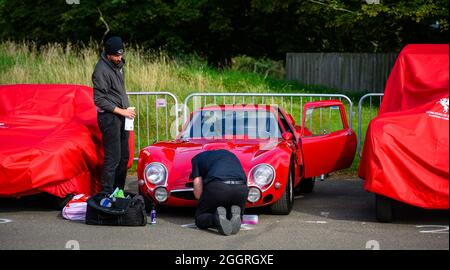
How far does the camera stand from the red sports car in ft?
35.6

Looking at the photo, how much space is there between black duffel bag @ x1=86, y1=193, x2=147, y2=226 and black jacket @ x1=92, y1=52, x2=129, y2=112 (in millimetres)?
1635

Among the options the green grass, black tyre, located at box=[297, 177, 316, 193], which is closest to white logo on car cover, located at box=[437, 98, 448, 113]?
black tyre, located at box=[297, 177, 316, 193]

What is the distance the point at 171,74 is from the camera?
23188 mm

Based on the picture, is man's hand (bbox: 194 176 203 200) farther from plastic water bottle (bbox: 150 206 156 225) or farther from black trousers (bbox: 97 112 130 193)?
black trousers (bbox: 97 112 130 193)

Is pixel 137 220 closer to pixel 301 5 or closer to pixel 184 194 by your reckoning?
pixel 184 194

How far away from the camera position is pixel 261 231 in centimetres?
1017

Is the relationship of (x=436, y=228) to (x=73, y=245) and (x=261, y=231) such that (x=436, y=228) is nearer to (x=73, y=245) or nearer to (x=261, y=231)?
(x=261, y=231)

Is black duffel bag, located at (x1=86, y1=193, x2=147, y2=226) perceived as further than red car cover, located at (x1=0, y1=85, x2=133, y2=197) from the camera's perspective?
No

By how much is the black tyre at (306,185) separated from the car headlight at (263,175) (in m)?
2.60

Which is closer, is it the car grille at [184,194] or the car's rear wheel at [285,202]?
the car grille at [184,194]

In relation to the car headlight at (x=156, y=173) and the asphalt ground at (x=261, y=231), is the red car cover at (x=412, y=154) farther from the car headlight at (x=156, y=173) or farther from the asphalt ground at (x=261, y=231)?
the car headlight at (x=156, y=173)

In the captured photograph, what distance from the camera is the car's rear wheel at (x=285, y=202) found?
11164 mm

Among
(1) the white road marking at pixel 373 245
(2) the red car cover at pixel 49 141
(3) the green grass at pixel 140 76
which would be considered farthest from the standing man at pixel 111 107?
(3) the green grass at pixel 140 76

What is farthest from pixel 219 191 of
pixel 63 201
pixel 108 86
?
pixel 108 86
